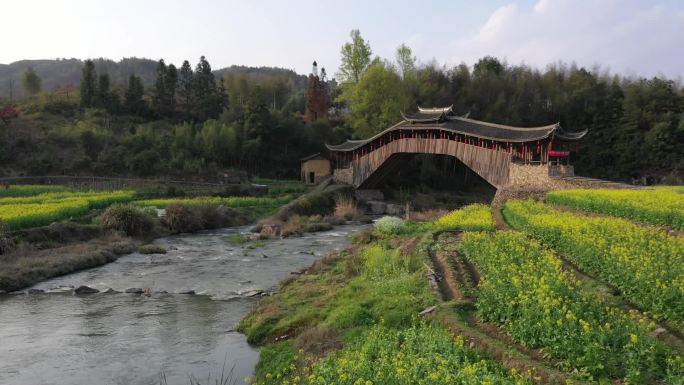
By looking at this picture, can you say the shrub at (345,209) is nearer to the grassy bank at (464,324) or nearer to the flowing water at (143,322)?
the flowing water at (143,322)

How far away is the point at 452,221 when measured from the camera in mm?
22938

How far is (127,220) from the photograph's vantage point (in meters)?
27.9

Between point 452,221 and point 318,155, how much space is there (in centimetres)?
3404

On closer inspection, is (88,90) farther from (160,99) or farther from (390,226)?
(390,226)

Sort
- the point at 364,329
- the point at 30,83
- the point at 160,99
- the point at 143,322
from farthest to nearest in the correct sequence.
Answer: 1. the point at 30,83
2. the point at 160,99
3. the point at 143,322
4. the point at 364,329

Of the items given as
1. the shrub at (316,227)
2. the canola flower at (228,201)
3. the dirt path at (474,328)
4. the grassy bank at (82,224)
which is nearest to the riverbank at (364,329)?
the dirt path at (474,328)

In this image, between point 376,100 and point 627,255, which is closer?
point 627,255

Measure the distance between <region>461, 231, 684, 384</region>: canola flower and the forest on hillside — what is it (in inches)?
1717

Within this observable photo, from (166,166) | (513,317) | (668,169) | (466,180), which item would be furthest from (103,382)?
(668,169)

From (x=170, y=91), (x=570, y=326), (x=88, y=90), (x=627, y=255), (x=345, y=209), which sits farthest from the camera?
(x=170, y=91)

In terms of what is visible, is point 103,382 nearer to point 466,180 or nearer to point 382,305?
point 382,305

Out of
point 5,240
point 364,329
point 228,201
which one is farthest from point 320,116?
point 364,329

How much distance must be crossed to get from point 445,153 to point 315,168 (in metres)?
18.1

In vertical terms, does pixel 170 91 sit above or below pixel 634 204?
above
